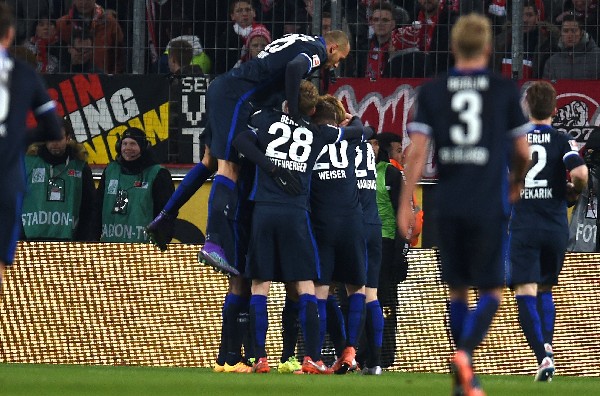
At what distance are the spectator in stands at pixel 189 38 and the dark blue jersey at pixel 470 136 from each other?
304 inches

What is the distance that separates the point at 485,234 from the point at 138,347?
6.46 metres

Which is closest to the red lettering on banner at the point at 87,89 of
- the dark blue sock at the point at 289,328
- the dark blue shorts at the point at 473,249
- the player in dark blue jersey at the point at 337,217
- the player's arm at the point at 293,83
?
the player in dark blue jersey at the point at 337,217

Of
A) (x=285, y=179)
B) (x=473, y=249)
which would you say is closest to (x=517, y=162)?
(x=473, y=249)

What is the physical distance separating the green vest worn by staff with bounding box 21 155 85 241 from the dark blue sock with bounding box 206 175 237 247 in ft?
10.8

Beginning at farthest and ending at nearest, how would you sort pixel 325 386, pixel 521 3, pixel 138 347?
pixel 521 3
pixel 138 347
pixel 325 386

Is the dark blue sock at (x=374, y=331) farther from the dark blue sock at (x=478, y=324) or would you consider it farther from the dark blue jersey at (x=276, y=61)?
the dark blue sock at (x=478, y=324)

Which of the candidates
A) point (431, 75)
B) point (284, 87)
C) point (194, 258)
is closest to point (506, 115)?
point (284, 87)

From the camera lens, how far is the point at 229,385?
9539 mm

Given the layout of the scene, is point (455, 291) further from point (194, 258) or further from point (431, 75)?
point (431, 75)

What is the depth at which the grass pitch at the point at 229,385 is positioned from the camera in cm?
889

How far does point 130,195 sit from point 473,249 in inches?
288

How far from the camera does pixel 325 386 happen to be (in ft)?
31.4

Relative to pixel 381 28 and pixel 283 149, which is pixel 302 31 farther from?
pixel 283 149

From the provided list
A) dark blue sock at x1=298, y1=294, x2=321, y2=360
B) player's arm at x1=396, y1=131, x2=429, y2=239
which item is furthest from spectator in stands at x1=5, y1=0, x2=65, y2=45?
player's arm at x1=396, y1=131, x2=429, y2=239
